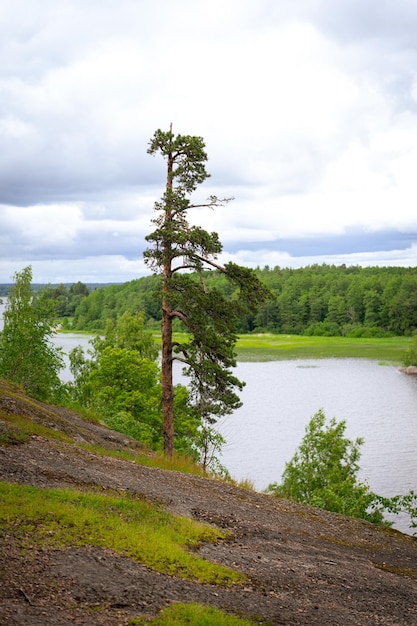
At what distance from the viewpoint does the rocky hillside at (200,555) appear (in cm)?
855

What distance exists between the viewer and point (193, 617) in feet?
27.1

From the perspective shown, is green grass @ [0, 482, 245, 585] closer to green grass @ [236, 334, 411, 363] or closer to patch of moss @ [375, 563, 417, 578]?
patch of moss @ [375, 563, 417, 578]

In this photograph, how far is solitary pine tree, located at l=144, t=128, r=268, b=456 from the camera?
75.0 feet

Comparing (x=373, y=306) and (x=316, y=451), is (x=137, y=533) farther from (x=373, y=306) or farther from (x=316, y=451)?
(x=373, y=306)

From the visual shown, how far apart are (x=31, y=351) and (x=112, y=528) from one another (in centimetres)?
2393

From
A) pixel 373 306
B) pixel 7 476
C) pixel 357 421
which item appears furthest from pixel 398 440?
pixel 373 306

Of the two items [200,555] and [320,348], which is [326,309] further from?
[200,555]

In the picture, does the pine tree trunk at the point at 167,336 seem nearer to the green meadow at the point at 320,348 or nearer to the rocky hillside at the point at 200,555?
the rocky hillside at the point at 200,555

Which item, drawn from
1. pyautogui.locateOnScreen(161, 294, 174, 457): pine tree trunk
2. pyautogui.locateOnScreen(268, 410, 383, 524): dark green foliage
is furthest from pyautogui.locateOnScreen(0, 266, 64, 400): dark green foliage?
pyautogui.locateOnScreen(268, 410, 383, 524): dark green foliage

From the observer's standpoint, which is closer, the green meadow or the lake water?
the lake water

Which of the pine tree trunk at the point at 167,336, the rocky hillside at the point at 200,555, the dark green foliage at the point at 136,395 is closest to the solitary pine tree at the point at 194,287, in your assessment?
the pine tree trunk at the point at 167,336

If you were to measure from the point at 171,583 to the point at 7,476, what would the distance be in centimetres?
471

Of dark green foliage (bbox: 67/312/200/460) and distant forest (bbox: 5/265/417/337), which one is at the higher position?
distant forest (bbox: 5/265/417/337)

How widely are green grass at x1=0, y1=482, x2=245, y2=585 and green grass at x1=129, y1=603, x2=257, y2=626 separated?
1250mm
